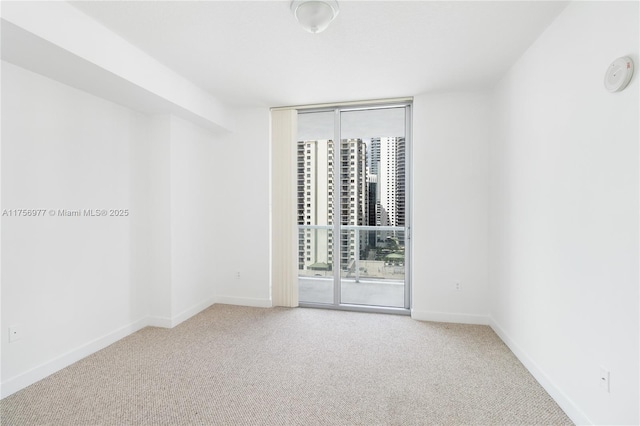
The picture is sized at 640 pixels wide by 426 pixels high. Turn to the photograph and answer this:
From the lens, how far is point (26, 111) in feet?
7.30

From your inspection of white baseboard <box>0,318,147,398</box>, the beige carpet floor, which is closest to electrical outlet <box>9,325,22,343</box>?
white baseboard <box>0,318,147,398</box>

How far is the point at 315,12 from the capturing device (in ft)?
6.21

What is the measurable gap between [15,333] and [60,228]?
817 millimetres

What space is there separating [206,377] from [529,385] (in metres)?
2.46

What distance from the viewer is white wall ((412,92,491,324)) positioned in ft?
11.1

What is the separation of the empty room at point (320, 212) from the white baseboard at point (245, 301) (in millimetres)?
30

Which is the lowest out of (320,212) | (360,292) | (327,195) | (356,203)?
(360,292)

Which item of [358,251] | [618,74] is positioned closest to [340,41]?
[618,74]

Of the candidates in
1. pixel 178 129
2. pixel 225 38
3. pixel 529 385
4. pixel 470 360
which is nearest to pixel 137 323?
pixel 178 129

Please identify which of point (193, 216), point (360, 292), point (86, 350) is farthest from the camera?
point (360, 292)

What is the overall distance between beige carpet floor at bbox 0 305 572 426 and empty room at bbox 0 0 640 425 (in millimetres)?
21

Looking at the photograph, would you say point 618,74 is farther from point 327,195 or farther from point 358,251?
point 358,251

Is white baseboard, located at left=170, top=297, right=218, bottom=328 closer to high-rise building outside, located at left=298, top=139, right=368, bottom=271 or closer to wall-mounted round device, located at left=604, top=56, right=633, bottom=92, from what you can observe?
high-rise building outside, located at left=298, top=139, right=368, bottom=271

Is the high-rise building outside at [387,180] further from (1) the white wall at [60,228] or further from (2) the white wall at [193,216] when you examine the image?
(1) the white wall at [60,228]
